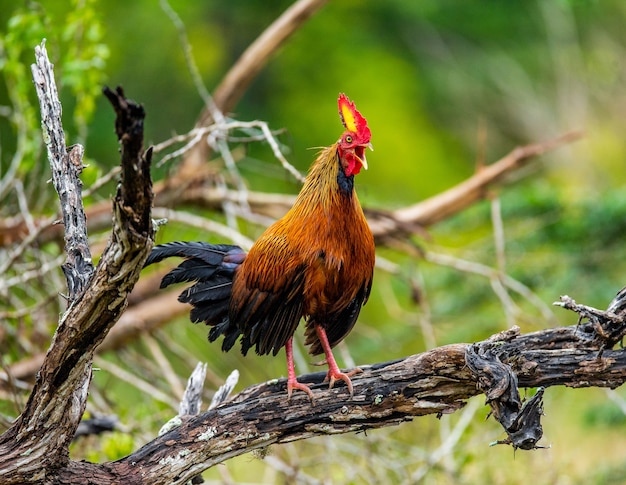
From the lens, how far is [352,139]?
3990 millimetres

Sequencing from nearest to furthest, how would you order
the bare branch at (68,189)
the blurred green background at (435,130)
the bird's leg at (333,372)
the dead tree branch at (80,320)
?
the dead tree branch at (80,320) < the bare branch at (68,189) < the bird's leg at (333,372) < the blurred green background at (435,130)

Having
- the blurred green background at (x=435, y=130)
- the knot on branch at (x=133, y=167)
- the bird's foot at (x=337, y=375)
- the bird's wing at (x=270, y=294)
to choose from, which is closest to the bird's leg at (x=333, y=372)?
the bird's foot at (x=337, y=375)

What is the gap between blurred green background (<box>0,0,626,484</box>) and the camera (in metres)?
7.80

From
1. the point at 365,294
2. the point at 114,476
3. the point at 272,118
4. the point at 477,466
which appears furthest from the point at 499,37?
the point at 114,476

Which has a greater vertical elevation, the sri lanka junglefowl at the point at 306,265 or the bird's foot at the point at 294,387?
the sri lanka junglefowl at the point at 306,265

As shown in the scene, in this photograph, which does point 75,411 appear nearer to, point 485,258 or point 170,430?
point 170,430

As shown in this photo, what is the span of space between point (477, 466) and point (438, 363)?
3990 mm

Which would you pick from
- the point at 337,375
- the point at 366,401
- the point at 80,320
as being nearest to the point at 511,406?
the point at 366,401

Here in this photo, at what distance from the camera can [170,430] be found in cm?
368

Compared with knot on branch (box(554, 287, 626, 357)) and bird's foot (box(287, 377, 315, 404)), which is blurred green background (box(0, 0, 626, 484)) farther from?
knot on branch (box(554, 287, 626, 357))

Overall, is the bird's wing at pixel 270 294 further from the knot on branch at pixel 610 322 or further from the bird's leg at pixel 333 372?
the knot on branch at pixel 610 322

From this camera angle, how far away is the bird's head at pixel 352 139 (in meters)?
3.98

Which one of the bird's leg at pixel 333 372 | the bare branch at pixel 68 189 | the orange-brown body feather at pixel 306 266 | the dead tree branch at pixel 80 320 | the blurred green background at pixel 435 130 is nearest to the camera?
the dead tree branch at pixel 80 320

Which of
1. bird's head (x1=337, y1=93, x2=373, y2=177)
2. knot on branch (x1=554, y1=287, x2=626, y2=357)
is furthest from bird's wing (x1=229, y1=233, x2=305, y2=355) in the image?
knot on branch (x1=554, y1=287, x2=626, y2=357)
